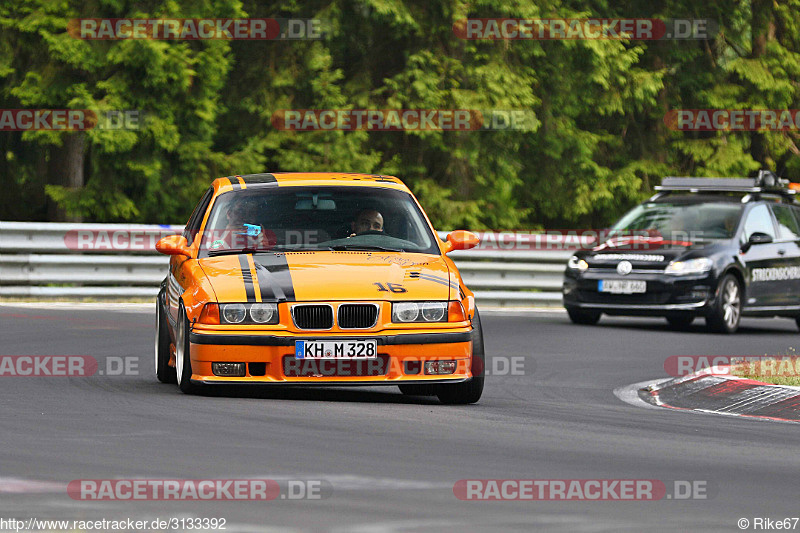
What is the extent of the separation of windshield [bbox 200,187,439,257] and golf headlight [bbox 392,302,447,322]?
935 mm

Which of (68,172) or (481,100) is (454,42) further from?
(68,172)

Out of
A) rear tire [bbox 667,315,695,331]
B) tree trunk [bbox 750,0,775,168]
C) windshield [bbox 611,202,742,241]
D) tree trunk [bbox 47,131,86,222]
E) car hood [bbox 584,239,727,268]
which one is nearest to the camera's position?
car hood [bbox 584,239,727,268]

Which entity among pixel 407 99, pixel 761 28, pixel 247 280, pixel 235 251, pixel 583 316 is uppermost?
pixel 761 28

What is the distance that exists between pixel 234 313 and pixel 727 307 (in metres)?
10.3

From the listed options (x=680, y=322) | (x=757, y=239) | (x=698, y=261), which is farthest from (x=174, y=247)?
(x=680, y=322)

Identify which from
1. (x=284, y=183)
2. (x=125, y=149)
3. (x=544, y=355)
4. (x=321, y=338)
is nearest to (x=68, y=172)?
(x=125, y=149)

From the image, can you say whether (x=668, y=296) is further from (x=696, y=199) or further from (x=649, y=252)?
(x=696, y=199)

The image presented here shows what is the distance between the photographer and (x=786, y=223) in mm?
20281

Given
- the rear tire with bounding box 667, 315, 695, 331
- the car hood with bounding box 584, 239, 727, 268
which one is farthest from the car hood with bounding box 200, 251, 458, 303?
the rear tire with bounding box 667, 315, 695, 331

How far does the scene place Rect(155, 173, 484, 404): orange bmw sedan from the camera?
31.1 ft

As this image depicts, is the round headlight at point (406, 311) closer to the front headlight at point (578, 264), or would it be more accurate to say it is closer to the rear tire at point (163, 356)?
the rear tire at point (163, 356)

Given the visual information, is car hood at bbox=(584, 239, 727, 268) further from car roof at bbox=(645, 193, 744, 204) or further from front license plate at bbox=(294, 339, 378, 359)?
front license plate at bbox=(294, 339, 378, 359)

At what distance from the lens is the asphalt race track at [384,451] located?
6090mm

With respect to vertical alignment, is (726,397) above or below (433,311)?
below
